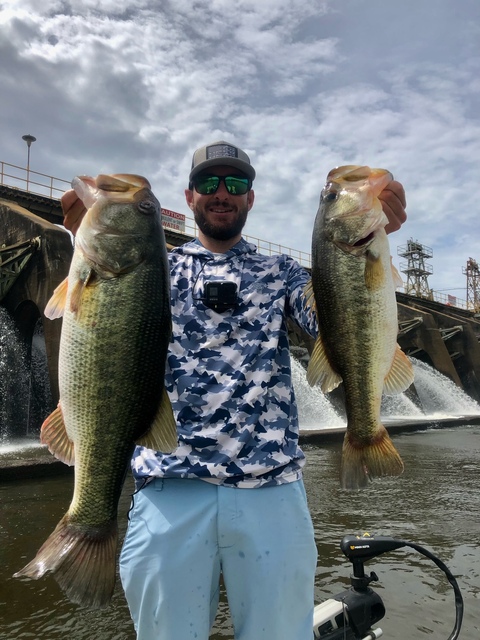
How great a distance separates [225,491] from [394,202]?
5.14 ft

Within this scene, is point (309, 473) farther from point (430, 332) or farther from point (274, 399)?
point (430, 332)

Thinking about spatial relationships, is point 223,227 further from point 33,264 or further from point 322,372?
point 33,264

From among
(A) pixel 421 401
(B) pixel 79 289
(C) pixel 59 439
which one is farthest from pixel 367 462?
(A) pixel 421 401

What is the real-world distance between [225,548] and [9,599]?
10.4 feet

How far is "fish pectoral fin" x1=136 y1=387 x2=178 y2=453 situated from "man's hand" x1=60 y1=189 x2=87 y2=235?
37.5 inches

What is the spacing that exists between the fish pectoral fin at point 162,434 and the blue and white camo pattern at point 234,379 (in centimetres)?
11

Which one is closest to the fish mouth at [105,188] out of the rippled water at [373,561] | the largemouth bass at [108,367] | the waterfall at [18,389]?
the largemouth bass at [108,367]

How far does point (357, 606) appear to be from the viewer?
3180 mm

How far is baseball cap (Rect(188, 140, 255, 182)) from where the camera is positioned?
2467 millimetres

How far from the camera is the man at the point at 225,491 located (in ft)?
6.62

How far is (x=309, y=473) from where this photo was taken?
30.2 feet

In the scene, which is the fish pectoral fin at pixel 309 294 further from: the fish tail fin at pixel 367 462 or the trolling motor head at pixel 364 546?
the trolling motor head at pixel 364 546

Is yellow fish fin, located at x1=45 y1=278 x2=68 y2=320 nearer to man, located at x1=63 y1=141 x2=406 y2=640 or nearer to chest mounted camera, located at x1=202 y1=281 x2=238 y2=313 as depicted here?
man, located at x1=63 y1=141 x2=406 y2=640

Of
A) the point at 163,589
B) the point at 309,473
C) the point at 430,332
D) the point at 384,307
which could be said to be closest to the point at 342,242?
the point at 384,307
